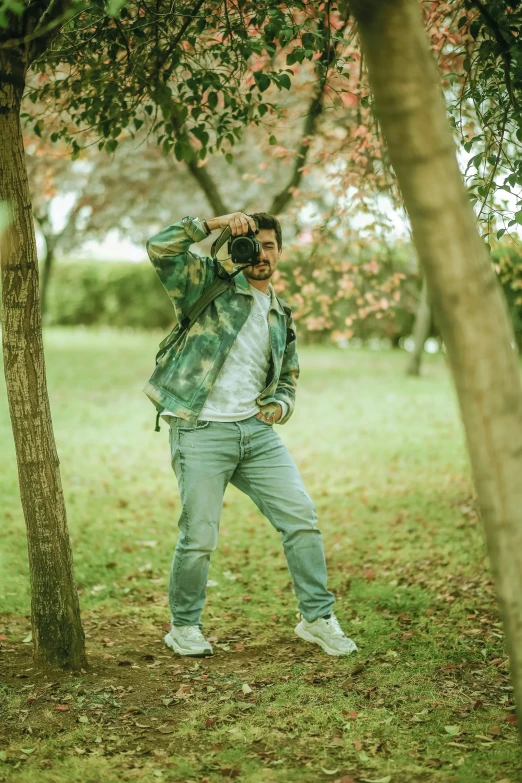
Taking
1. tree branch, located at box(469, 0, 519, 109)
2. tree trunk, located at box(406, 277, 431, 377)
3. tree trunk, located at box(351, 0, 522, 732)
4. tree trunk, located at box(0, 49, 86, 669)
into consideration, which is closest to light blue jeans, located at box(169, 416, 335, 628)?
tree trunk, located at box(0, 49, 86, 669)

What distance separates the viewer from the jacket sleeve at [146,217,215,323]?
3.79 metres

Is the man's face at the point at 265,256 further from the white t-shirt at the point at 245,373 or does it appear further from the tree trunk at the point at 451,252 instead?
the tree trunk at the point at 451,252

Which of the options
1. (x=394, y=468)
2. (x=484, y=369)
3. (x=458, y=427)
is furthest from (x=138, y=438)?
(x=484, y=369)

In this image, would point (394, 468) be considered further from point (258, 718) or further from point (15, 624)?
point (258, 718)

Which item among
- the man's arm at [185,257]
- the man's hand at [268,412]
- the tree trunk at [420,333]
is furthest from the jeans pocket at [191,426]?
the tree trunk at [420,333]

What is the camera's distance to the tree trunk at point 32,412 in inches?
141

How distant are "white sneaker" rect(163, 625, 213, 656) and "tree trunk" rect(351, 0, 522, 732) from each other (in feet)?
7.49

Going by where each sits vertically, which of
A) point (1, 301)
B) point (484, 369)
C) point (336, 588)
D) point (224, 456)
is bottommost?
point (336, 588)

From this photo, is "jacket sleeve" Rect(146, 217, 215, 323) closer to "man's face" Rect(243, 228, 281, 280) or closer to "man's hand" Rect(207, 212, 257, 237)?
"man's hand" Rect(207, 212, 257, 237)

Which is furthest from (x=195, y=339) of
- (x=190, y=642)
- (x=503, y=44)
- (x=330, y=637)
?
(x=503, y=44)

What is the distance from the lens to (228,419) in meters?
4.10

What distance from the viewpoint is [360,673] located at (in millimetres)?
4023

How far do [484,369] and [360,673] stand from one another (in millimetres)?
2193

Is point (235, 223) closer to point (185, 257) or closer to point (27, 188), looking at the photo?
point (185, 257)
